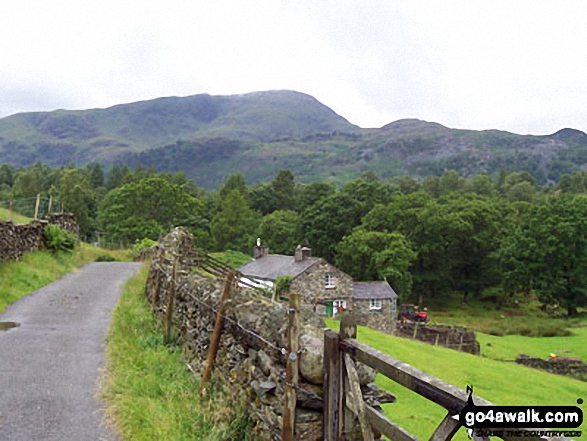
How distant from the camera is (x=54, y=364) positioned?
9547 millimetres

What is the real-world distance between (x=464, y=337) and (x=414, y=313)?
1598cm

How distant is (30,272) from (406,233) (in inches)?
2059

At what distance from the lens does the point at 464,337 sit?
109ft

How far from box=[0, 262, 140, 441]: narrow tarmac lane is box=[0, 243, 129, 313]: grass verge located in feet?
1.50

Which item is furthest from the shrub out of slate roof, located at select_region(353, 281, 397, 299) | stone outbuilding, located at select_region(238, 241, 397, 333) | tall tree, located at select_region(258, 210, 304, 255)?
tall tree, located at select_region(258, 210, 304, 255)

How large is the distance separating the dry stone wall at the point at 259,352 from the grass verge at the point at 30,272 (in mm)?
7606

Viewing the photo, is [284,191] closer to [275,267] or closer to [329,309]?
[275,267]

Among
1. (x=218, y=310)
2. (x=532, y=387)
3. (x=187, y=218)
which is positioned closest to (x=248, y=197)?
(x=187, y=218)

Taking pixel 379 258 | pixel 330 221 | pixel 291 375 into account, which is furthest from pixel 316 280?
pixel 291 375

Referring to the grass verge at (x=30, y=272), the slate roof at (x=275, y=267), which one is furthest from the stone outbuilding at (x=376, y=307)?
the grass verge at (x=30, y=272)

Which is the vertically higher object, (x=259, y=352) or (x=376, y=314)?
(x=259, y=352)

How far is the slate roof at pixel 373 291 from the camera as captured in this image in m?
44.2

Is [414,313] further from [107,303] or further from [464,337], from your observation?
[107,303]

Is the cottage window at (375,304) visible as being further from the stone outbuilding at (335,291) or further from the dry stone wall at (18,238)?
the dry stone wall at (18,238)
